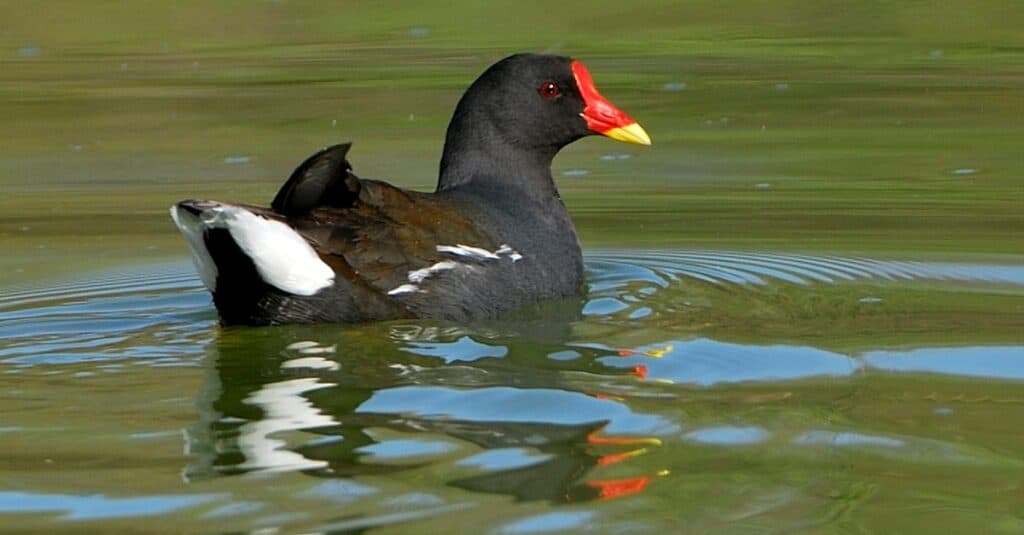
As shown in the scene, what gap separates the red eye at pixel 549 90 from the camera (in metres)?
6.36

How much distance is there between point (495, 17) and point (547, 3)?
0.39 metres

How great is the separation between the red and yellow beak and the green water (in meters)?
0.44

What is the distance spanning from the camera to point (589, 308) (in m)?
5.77

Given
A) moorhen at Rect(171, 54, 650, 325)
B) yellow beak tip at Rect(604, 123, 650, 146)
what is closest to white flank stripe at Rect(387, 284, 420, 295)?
moorhen at Rect(171, 54, 650, 325)

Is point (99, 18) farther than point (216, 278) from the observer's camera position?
Yes

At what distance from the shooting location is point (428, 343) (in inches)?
201

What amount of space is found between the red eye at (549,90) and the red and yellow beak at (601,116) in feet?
0.25

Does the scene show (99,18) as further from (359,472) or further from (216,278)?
(359,472)

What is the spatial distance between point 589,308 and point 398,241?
0.69 metres

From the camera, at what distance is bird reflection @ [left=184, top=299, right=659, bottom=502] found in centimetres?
377

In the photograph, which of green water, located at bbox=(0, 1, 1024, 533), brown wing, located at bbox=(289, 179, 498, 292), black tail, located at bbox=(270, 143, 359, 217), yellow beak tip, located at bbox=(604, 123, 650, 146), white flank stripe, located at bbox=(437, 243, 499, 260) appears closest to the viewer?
green water, located at bbox=(0, 1, 1024, 533)

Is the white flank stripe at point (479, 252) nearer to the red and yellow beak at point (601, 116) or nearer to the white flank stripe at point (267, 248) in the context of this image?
the white flank stripe at point (267, 248)

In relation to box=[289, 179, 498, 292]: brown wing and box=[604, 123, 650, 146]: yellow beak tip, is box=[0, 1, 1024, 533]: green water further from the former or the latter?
box=[604, 123, 650, 146]: yellow beak tip

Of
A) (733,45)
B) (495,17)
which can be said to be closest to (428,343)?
(733,45)
